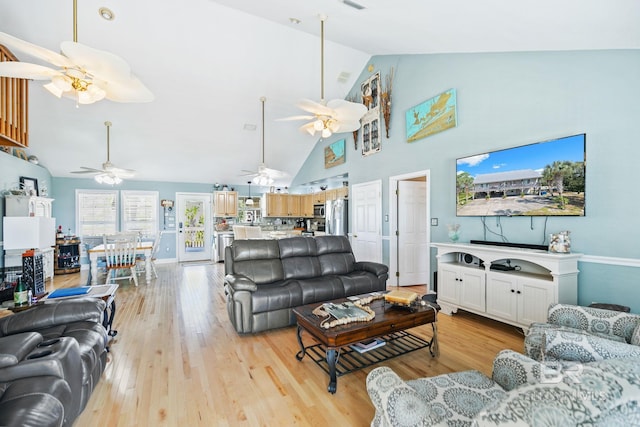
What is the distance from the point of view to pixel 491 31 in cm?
285

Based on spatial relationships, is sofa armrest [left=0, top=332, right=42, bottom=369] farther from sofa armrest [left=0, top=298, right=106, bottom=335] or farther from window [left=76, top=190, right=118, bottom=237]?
window [left=76, top=190, right=118, bottom=237]

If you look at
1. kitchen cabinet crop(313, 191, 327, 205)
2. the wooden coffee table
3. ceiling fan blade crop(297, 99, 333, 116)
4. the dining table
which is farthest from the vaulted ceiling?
the wooden coffee table

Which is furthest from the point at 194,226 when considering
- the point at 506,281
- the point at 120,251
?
the point at 506,281

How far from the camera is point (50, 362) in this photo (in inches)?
55.2

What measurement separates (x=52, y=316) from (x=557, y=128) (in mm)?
4885

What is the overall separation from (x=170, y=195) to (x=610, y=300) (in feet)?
30.3

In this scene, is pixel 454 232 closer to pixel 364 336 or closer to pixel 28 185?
pixel 364 336

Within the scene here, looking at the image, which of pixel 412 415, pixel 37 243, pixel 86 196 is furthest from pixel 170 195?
→ pixel 412 415

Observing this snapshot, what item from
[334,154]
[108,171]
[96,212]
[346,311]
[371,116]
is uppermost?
[371,116]

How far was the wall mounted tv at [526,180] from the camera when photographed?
8.95 ft

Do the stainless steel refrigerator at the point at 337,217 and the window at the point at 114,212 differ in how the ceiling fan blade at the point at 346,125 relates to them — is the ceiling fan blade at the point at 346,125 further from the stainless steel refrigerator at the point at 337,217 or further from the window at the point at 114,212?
the window at the point at 114,212

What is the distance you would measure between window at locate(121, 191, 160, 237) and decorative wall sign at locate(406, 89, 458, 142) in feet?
23.7

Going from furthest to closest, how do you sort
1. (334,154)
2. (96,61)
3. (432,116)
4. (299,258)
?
(334,154), (432,116), (299,258), (96,61)

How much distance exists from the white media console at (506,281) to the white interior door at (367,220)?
5.80 ft
